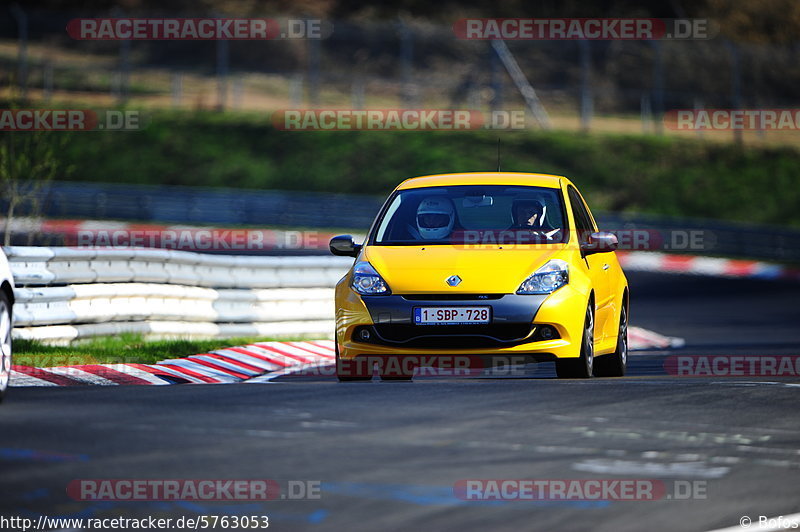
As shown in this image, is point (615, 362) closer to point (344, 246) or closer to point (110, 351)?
point (344, 246)

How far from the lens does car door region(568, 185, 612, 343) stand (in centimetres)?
1213

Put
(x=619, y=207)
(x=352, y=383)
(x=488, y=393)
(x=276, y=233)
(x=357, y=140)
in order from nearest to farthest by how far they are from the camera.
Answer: (x=488, y=393) → (x=352, y=383) → (x=276, y=233) → (x=619, y=207) → (x=357, y=140)

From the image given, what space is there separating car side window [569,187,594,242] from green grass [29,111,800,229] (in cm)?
2958

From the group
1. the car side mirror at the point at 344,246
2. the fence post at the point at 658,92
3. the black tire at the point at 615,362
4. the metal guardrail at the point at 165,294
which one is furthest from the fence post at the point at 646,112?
the car side mirror at the point at 344,246

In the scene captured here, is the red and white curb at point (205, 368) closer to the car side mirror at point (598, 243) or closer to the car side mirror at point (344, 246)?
the car side mirror at point (344, 246)

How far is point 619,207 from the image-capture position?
43312 mm

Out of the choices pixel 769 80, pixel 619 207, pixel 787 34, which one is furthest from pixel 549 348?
pixel 787 34

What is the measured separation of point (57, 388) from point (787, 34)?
50532 millimetres

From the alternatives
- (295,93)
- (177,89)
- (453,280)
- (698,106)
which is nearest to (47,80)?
(177,89)

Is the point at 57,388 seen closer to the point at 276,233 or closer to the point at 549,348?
the point at 549,348

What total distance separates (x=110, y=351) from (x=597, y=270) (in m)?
4.47

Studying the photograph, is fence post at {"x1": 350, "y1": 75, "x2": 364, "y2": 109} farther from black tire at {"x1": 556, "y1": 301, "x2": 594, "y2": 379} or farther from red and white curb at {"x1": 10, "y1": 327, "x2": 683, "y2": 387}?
black tire at {"x1": 556, "y1": 301, "x2": 594, "y2": 379}

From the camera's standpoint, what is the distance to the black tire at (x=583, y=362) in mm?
11625

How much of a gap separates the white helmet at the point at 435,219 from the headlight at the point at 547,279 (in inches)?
41.3
